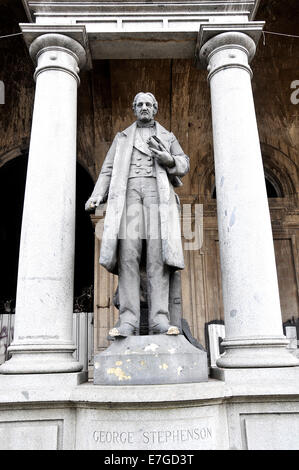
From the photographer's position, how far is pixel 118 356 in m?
3.42

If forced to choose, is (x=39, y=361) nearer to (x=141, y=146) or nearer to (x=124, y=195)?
(x=124, y=195)

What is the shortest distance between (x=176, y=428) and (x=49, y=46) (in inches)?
194

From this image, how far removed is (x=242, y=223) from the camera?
443 cm

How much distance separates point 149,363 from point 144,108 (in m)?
2.73

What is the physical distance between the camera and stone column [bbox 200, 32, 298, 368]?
4.06m

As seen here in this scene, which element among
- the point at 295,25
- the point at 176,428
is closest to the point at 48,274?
the point at 176,428

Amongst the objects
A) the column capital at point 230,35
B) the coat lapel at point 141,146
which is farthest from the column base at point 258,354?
the column capital at point 230,35

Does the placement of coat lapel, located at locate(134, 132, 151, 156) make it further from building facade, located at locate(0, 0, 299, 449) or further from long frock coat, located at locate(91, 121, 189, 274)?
building facade, located at locate(0, 0, 299, 449)

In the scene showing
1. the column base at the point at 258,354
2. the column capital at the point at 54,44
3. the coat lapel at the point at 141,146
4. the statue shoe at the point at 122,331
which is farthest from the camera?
the column capital at the point at 54,44

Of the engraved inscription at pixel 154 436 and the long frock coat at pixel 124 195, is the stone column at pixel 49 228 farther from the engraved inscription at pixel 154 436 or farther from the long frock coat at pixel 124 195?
the engraved inscription at pixel 154 436

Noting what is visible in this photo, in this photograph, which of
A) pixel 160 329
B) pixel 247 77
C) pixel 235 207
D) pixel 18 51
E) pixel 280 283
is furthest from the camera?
pixel 18 51

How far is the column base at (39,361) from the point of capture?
3812mm

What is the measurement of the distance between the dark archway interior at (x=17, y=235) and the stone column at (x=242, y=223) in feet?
22.5
